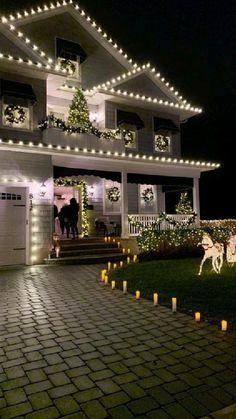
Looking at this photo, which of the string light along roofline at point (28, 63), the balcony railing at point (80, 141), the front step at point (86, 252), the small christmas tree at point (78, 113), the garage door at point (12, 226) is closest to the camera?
the garage door at point (12, 226)

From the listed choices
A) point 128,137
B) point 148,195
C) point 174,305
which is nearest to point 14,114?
point 128,137

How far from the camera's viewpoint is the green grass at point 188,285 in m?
6.49

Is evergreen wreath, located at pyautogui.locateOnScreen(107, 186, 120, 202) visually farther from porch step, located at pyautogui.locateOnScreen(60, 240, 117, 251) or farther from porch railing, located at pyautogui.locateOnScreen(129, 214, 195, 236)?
porch step, located at pyautogui.locateOnScreen(60, 240, 117, 251)

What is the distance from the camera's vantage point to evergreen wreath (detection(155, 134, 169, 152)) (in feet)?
63.4

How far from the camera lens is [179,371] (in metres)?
3.98

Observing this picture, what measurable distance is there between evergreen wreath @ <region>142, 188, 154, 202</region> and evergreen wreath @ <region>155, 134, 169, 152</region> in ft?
8.03

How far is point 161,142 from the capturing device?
19484 mm

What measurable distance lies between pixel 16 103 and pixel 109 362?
40.6 feet

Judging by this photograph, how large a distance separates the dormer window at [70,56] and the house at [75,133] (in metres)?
0.05

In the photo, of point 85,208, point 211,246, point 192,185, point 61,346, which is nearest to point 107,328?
point 61,346

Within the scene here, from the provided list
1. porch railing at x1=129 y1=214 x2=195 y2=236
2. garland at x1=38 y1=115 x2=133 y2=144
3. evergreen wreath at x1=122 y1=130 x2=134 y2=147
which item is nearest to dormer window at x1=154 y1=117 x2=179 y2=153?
evergreen wreath at x1=122 y1=130 x2=134 y2=147

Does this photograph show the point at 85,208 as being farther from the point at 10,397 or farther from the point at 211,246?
the point at 10,397

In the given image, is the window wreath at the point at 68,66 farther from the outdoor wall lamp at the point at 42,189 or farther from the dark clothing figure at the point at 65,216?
the dark clothing figure at the point at 65,216

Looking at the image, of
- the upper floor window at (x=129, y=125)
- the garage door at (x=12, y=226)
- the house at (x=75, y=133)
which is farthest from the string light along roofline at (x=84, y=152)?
the upper floor window at (x=129, y=125)
